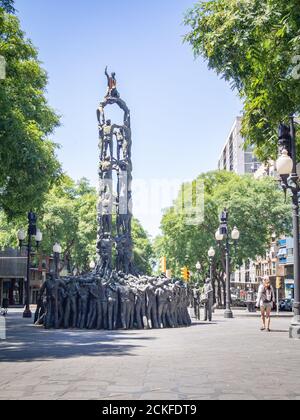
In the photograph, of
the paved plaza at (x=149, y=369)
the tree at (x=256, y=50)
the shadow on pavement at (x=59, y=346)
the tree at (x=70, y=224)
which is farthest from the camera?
the tree at (x=70, y=224)

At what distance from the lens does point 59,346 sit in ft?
39.0

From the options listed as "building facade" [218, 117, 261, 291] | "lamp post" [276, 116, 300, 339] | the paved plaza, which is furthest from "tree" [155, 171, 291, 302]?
"building facade" [218, 117, 261, 291]

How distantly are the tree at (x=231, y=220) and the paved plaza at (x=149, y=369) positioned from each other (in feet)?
92.3

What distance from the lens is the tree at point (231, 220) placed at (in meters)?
41.1

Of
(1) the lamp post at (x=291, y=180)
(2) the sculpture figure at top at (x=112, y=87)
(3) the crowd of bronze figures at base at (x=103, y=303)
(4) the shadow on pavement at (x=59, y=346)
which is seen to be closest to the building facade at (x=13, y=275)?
(2) the sculpture figure at top at (x=112, y=87)

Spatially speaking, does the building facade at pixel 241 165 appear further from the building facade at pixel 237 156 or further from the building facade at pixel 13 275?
the building facade at pixel 13 275

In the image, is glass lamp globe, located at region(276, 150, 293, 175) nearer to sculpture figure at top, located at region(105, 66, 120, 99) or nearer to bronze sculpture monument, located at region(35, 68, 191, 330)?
bronze sculpture monument, located at region(35, 68, 191, 330)

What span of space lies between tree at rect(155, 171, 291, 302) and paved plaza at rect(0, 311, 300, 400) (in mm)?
28133

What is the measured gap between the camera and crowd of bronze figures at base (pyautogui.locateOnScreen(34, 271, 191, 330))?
18031 mm

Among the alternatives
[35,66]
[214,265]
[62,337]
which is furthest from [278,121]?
[214,265]

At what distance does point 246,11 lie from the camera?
39.0 ft

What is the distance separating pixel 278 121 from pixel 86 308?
932 centimetres

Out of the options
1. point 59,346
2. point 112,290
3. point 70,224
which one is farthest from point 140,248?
point 59,346
